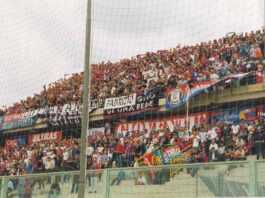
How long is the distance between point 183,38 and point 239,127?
4.07m

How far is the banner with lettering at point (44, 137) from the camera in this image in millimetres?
17438

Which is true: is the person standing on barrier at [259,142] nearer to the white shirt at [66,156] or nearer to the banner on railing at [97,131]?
the white shirt at [66,156]

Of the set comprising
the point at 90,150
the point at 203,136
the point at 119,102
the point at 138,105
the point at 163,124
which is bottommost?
the point at 90,150

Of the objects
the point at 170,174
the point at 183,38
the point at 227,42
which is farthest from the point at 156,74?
the point at 170,174

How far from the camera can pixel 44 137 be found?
1867 cm

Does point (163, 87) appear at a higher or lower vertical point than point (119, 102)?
higher

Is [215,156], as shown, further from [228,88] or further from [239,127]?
[228,88]

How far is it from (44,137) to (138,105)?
371 cm

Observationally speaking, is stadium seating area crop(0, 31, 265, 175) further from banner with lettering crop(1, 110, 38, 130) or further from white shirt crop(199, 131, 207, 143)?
banner with lettering crop(1, 110, 38, 130)

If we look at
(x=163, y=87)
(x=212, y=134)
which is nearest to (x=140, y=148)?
(x=212, y=134)

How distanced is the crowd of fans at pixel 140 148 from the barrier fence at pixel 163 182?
15.5 feet

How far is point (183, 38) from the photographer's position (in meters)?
9.73

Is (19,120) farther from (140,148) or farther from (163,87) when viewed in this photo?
(140,148)

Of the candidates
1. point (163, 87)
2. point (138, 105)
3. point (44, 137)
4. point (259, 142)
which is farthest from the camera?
point (44, 137)
